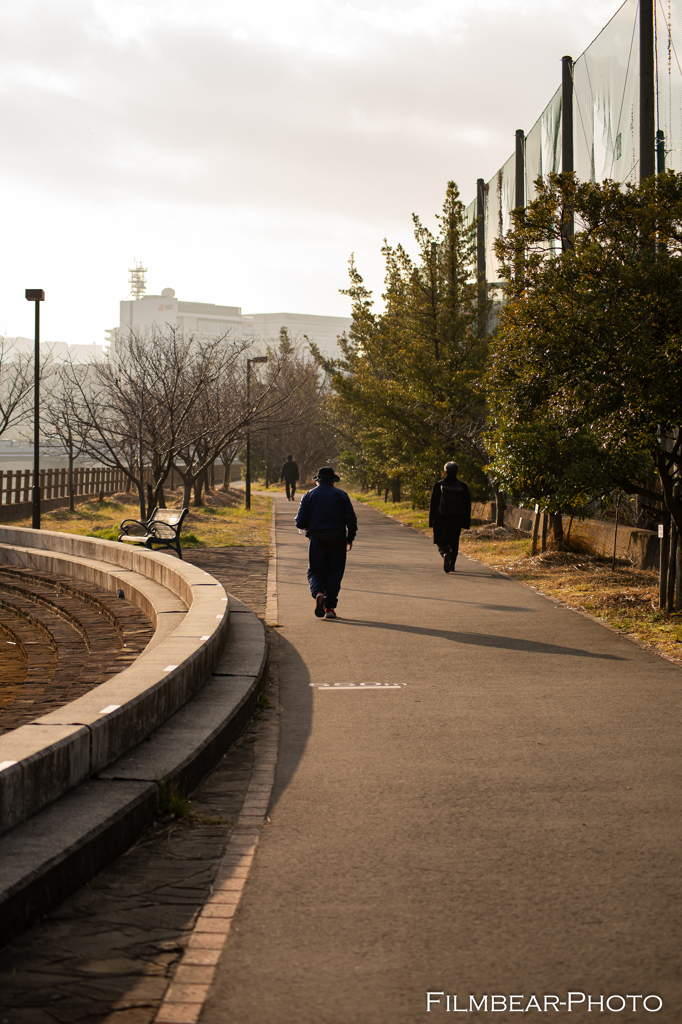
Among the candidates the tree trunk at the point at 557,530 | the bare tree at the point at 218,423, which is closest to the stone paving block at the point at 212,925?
the tree trunk at the point at 557,530

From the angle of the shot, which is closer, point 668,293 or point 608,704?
point 608,704

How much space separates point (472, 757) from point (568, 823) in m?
1.11

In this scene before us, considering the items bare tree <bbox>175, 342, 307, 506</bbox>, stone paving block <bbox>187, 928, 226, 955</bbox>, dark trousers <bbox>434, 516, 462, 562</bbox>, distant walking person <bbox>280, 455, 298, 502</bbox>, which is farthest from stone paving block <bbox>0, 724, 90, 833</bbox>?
distant walking person <bbox>280, 455, 298, 502</bbox>

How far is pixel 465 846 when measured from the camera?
3980 millimetres

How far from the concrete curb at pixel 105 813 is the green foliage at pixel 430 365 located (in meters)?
16.3

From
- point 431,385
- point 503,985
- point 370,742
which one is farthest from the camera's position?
point 431,385

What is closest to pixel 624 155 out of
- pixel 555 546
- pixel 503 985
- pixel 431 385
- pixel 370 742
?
pixel 555 546

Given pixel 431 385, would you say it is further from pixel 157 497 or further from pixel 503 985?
pixel 503 985

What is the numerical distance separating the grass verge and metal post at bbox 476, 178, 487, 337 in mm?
6690

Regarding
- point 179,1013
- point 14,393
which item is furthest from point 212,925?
point 14,393

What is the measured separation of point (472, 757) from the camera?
5328 mm

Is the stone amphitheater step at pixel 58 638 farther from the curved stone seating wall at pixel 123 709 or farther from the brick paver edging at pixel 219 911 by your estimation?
the brick paver edging at pixel 219 911

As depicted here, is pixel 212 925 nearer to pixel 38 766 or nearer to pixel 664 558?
pixel 38 766

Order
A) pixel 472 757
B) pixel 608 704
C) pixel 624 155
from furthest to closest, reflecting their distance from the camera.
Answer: pixel 624 155, pixel 608 704, pixel 472 757
